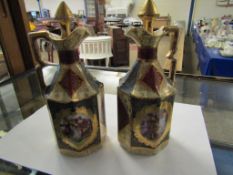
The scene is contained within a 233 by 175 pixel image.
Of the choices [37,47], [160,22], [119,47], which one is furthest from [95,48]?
[37,47]

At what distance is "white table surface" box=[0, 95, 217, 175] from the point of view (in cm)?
35

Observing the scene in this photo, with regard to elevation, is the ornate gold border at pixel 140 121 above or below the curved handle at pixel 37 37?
below

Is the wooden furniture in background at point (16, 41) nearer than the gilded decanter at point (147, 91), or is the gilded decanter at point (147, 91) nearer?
the gilded decanter at point (147, 91)

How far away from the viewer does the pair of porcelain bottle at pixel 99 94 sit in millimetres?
309

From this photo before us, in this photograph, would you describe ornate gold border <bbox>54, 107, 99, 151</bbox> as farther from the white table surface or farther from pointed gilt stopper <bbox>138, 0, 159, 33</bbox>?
pointed gilt stopper <bbox>138, 0, 159, 33</bbox>

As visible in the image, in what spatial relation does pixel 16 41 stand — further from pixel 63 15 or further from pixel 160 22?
pixel 160 22

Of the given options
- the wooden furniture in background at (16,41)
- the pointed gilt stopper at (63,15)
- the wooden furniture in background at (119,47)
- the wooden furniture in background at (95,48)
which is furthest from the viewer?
the wooden furniture in background at (119,47)

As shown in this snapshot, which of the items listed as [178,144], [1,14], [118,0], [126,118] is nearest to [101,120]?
[126,118]

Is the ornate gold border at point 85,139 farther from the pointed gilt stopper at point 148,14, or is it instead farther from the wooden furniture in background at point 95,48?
the wooden furniture in background at point 95,48

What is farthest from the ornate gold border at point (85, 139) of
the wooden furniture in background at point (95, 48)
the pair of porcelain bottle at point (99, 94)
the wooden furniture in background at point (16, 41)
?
the wooden furniture in background at point (95, 48)

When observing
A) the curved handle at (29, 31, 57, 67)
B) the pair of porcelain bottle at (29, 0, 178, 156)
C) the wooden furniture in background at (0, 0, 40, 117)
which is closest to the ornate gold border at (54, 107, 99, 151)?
the pair of porcelain bottle at (29, 0, 178, 156)

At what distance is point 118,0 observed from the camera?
4.52 meters

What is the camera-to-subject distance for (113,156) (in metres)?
0.39

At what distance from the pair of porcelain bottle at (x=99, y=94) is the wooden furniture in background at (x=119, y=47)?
80.8 inches
